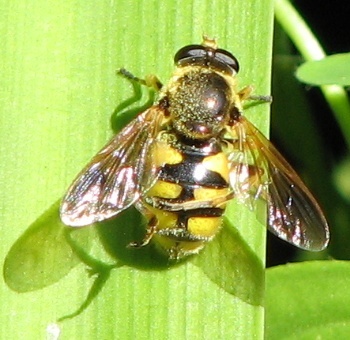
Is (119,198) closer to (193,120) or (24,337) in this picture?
(193,120)

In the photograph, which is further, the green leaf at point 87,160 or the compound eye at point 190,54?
the compound eye at point 190,54

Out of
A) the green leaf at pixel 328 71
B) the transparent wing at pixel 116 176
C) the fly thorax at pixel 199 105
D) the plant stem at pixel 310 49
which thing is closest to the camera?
the transparent wing at pixel 116 176

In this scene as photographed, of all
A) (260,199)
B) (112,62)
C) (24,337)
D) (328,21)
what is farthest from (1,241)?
(328,21)

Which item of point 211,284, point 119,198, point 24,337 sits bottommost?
point 24,337

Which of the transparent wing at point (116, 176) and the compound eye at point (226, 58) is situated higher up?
the compound eye at point (226, 58)

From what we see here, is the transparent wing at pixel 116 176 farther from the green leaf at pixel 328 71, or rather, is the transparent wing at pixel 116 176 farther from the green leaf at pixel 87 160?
the green leaf at pixel 328 71

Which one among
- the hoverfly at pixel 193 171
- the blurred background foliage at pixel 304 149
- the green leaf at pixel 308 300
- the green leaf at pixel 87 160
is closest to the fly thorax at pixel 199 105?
the hoverfly at pixel 193 171

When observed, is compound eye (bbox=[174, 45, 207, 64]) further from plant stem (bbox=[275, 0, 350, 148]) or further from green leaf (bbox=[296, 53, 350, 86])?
plant stem (bbox=[275, 0, 350, 148])
